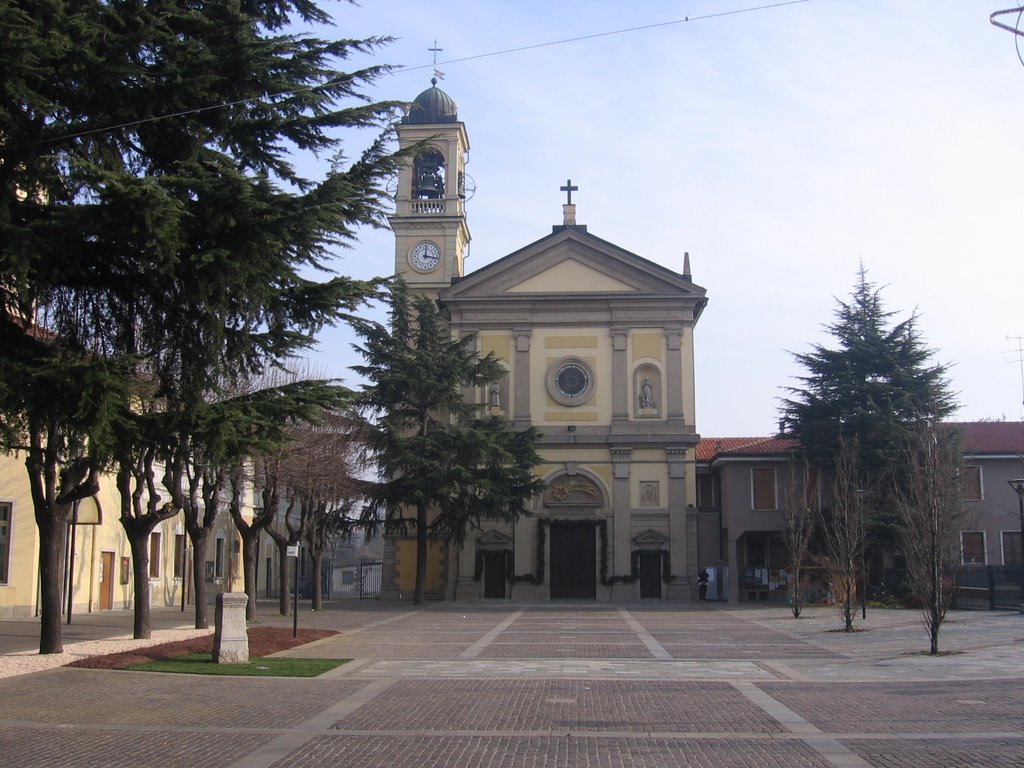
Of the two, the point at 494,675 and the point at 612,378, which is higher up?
the point at 612,378

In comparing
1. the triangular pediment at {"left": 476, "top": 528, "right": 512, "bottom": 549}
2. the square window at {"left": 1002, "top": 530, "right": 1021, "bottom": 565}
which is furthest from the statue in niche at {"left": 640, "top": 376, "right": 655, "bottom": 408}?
the square window at {"left": 1002, "top": 530, "right": 1021, "bottom": 565}

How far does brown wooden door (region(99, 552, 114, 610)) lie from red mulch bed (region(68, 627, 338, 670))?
884 centimetres

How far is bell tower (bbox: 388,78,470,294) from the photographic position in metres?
52.3

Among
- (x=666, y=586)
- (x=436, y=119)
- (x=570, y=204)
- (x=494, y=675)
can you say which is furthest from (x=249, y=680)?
(x=436, y=119)

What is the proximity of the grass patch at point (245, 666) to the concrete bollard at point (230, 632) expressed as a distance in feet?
0.63

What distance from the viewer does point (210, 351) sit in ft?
47.4

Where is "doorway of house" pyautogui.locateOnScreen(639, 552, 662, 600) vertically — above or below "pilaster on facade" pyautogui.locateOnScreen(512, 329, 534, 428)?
below

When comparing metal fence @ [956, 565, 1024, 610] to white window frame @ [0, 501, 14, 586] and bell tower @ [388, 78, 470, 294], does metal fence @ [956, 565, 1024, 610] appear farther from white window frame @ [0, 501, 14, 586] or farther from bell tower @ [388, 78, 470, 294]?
white window frame @ [0, 501, 14, 586]

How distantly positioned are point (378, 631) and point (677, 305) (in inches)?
964

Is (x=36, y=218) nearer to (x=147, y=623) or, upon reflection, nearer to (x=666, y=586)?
(x=147, y=623)

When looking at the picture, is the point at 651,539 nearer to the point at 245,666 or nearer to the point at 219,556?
the point at 219,556

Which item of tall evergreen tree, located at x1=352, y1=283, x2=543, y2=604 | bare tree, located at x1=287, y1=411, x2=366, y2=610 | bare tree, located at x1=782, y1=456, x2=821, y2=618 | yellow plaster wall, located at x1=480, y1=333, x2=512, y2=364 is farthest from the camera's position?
yellow plaster wall, located at x1=480, y1=333, x2=512, y2=364

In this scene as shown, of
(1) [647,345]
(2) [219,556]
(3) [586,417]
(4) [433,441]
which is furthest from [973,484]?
(2) [219,556]

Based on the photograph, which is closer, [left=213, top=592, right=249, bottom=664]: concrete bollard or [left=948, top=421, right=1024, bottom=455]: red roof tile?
[left=213, top=592, right=249, bottom=664]: concrete bollard
